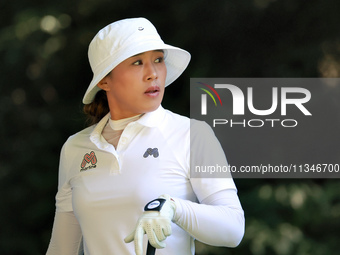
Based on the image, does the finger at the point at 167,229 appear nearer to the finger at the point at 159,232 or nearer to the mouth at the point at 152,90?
the finger at the point at 159,232

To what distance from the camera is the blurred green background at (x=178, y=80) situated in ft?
9.24

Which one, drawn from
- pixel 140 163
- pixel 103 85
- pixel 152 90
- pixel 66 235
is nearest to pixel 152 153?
pixel 140 163

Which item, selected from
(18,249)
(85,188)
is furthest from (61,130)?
(85,188)

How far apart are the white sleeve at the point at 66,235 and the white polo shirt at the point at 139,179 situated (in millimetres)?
154

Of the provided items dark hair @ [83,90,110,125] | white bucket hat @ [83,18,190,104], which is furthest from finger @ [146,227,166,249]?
dark hair @ [83,90,110,125]

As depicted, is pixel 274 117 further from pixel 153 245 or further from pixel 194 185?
pixel 153 245

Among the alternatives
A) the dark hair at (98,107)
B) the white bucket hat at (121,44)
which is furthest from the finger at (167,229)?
the dark hair at (98,107)

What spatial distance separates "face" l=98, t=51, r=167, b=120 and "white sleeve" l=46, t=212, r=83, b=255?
482mm

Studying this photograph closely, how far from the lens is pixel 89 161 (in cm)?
223

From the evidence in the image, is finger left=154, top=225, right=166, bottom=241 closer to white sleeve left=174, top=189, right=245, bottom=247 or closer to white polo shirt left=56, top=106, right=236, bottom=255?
white sleeve left=174, top=189, right=245, bottom=247

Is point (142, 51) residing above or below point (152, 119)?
above

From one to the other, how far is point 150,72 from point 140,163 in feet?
0.95

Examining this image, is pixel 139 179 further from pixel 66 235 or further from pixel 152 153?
pixel 66 235

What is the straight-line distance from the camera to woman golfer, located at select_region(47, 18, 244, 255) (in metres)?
2.03
